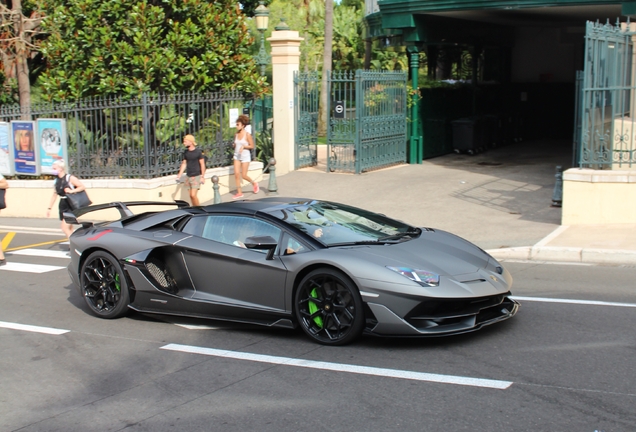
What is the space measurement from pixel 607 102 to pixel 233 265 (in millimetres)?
8212

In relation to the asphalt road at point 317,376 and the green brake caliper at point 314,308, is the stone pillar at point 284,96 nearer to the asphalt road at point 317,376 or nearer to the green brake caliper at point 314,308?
the asphalt road at point 317,376

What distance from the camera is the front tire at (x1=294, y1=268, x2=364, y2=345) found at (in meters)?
6.78

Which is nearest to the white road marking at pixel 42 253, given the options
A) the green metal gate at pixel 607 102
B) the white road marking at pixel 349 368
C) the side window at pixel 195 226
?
the side window at pixel 195 226

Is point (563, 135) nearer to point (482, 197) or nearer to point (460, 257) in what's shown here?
point (482, 197)

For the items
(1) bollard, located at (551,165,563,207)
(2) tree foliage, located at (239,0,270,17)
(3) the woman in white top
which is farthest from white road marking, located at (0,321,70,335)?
(2) tree foliage, located at (239,0,270,17)

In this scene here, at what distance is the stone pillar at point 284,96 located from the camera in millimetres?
19359

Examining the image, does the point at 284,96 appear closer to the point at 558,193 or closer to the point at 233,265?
the point at 558,193

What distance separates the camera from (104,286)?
8.42 meters

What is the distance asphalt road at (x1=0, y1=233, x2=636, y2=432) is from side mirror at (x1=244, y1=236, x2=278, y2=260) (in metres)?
0.82

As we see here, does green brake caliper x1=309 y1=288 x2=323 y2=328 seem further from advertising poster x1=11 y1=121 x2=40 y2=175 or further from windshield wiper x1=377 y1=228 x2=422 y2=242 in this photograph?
advertising poster x1=11 y1=121 x2=40 y2=175

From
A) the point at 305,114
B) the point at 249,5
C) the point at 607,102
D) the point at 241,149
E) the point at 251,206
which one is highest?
the point at 249,5

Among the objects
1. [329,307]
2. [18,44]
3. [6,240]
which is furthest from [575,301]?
[18,44]

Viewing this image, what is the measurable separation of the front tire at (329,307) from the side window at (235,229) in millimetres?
689

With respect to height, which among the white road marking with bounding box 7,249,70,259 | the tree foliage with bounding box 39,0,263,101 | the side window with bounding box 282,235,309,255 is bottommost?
the white road marking with bounding box 7,249,70,259
